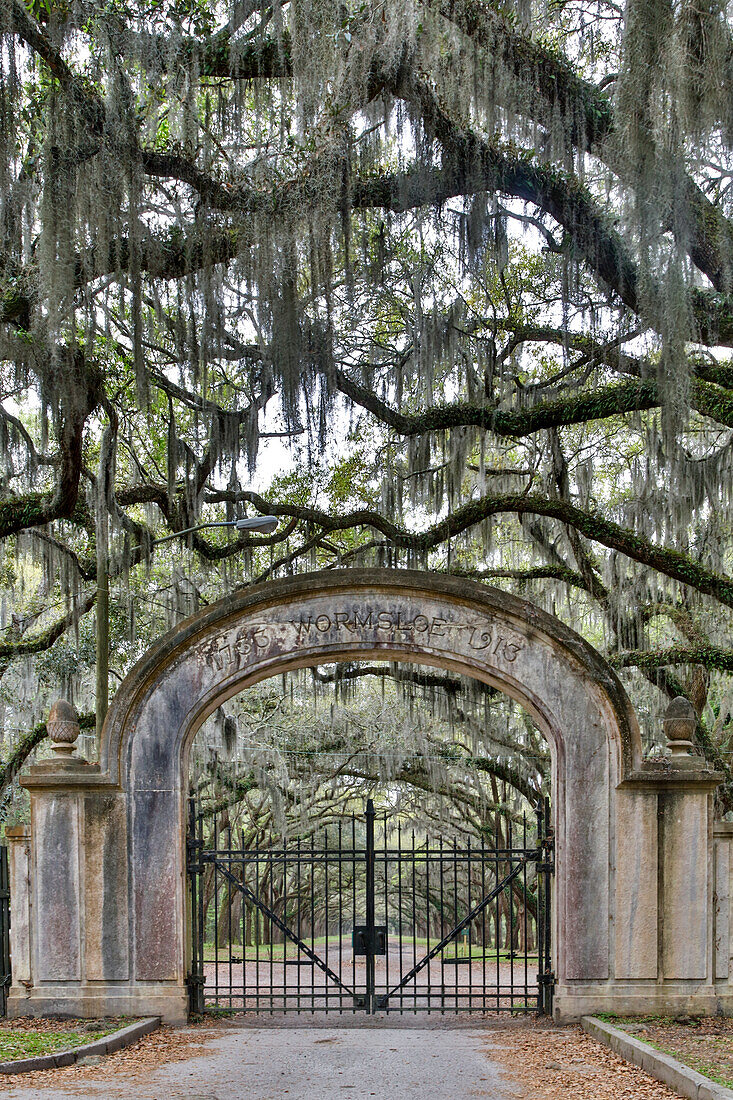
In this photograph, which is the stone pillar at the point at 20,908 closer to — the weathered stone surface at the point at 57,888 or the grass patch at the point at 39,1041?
the weathered stone surface at the point at 57,888

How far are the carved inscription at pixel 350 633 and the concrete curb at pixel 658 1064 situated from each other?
3296mm

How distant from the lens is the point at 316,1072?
7.36 meters

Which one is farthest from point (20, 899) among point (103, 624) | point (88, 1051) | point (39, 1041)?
point (103, 624)

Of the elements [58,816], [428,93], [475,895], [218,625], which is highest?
[428,93]

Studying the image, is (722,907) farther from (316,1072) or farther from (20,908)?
(20,908)

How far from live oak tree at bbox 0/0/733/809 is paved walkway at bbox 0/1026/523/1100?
5.06 metres

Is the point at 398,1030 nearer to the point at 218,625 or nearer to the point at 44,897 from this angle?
the point at 44,897

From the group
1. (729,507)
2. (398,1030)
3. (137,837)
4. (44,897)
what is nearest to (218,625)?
(137,837)

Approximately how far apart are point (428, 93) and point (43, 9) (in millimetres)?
2757

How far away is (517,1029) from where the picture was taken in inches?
363

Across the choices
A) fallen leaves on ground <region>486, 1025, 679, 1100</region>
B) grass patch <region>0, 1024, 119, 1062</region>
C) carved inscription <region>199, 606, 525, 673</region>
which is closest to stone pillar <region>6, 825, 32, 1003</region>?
grass patch <region>0, 1024, 119, 1062</region>

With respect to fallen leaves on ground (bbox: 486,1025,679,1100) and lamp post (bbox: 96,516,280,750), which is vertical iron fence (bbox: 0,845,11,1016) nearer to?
lamp post (bbox: 96,516,280,750)

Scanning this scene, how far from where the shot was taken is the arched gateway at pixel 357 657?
912cm

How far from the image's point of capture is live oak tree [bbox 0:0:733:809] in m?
7.11
